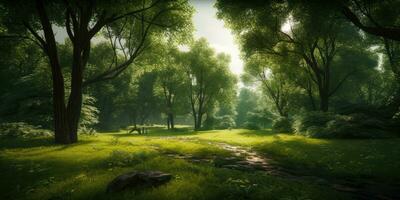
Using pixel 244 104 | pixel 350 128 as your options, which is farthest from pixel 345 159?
pixel 244 104

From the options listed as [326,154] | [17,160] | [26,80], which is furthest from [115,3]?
[26,80]

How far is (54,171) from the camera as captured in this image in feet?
43.0

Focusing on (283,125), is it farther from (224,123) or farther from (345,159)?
(224,123)

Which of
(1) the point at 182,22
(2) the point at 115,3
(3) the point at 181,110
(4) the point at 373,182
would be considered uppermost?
(1) the point at 182,22

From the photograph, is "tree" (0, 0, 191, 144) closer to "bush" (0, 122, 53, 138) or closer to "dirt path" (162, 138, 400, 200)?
"bush" (0, 122, 53, 138)

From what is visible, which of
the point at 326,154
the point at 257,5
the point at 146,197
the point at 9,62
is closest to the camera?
the point at 146,197

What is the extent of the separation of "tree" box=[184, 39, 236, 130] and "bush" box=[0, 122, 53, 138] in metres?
36.0

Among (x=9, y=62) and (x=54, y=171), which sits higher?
(x=9, y=62)

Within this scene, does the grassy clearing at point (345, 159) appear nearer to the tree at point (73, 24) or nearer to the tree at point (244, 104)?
the tree at point (73, 24)

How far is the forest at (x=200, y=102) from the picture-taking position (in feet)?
34.7

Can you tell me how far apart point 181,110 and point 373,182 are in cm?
5980

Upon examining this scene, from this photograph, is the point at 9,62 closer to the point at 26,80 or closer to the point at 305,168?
the point at 26,80

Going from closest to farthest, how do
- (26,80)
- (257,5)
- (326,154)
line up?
(326,154) → (257,5) → (26,80)

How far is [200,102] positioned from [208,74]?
686 cm
